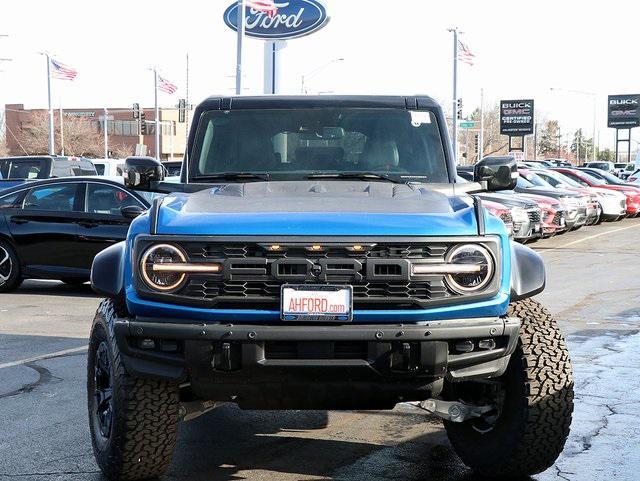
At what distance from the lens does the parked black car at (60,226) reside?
13.8 meters

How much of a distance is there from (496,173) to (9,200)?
9.73 m

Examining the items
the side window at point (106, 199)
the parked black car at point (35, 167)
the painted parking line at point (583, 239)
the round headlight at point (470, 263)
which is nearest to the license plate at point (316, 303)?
the round headlight at point (470, 263)

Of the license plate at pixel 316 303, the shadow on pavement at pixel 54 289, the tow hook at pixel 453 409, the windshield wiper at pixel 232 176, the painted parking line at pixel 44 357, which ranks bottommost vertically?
the shadow on pavement at pixel 54 289

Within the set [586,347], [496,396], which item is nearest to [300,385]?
[496,396]

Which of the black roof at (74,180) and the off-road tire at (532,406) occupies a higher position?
the black roof at (74,180)

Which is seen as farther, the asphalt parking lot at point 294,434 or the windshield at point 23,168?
the windshield at point 23,168

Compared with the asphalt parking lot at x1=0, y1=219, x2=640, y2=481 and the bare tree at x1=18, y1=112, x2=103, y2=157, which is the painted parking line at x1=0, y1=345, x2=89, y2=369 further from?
the bare tree at x1=18, y1=112, x2=103, y2=157

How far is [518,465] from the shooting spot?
5277 millimetres

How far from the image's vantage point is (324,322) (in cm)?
465

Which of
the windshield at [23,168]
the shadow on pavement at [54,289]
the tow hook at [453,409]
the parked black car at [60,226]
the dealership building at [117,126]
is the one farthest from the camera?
the dealership building at [117,126]

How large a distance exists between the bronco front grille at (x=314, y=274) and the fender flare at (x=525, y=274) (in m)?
0.42

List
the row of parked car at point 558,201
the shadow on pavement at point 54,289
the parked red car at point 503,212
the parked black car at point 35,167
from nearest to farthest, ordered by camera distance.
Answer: the shadow on pavement at point 54,289
the parked red car at point 503,212
the row of parked car at point 558,201
the parked black car at point 35,167

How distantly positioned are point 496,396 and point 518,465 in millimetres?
357

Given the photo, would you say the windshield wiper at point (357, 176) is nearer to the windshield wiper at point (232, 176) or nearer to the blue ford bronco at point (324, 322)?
the windshield wiper at point (232, 176)
